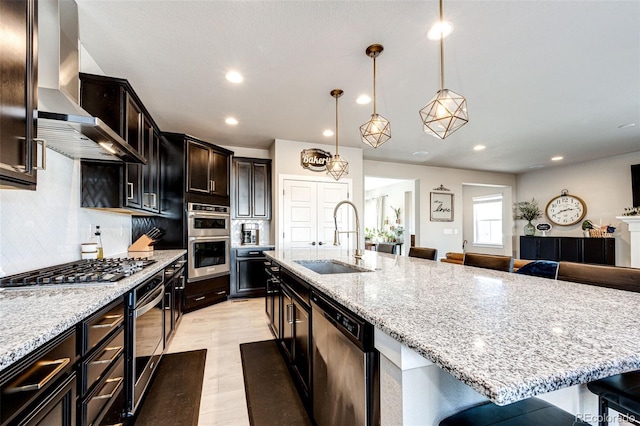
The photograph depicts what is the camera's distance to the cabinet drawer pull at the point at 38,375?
2.53ft

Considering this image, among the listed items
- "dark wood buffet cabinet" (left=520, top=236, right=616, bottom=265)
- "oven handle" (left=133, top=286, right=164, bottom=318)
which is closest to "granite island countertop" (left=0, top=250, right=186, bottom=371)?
"oven handle" (left=133, top=286, right=164, bottom=318)

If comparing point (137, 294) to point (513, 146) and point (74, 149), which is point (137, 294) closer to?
point (74, 149)

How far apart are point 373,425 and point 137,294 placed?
1525 mm

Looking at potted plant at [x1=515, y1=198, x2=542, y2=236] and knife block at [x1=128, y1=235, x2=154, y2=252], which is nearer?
knife block at [x1=128, y1=235, x2=154, y2=252]

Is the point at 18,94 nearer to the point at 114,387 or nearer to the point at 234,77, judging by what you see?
the point at 114,387

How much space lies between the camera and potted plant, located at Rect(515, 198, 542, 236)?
7.14 meters

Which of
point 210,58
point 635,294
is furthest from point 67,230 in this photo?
point 635,294

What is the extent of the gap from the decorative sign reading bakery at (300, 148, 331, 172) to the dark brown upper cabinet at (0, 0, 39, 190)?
3.88m

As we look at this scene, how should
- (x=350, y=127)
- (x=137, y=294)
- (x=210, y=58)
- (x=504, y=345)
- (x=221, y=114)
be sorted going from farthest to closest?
1. (x=350, y=127)
2. (x=221, y=114)
3. (x=210, y=58)
4. (x=137, y=294)
5. (x=504, y=345)

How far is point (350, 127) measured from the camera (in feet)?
13.8

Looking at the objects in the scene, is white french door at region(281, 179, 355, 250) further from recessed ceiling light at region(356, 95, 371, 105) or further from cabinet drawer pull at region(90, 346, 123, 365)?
cabinet drawer pull at region(90, 346, 123, 365)

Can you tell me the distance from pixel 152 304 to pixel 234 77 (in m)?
2.19

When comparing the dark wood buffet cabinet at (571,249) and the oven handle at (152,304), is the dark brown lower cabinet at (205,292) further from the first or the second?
the dark wood buffet cabinet at (571,249)

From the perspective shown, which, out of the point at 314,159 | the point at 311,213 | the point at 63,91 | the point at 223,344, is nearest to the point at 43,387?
the point at 63,91
